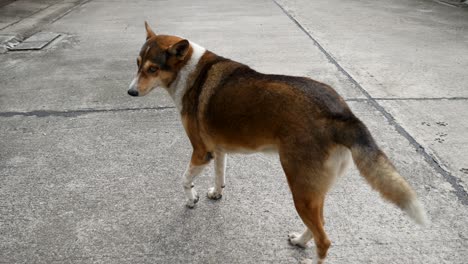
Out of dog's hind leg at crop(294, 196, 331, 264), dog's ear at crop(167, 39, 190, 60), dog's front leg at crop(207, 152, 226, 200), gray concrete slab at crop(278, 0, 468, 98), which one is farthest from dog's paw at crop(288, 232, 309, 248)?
gray concrete slab at crop(278, 0, 468, 98)

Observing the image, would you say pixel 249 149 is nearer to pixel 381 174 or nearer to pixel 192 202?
pixel 192 202

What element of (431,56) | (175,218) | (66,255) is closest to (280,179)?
(175,218)

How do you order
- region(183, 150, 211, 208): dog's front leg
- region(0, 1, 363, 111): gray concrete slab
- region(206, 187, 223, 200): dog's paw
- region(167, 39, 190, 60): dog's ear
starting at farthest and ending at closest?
region(0, 1, 363, 111): gray concrete slab
region(206, 187, 223, 200): dog's paw
region(183, 150, 211, 208): dog's front leg
region(167, 39, 190, 60): dog's ear

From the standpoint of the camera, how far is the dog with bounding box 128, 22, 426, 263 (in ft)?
6.94

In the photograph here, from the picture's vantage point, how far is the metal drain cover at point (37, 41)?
697cm

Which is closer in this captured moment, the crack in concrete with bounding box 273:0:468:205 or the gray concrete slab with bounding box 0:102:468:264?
the gray concrete slab with bounding box 0:102:468:264

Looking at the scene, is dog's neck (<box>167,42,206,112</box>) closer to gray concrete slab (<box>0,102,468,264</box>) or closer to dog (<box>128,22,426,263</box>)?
dog (<box>128,22,426,263</box>)

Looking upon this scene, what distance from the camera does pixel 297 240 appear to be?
269 centimetres

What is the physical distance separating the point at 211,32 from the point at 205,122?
5671mm

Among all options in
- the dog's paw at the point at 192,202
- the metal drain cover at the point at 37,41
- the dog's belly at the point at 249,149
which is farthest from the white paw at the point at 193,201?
the metal drain cover at the point at 37,41

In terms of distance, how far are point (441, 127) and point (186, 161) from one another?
265cm

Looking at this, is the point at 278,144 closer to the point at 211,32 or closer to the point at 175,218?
the point at 175,218

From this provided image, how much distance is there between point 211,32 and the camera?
809cm

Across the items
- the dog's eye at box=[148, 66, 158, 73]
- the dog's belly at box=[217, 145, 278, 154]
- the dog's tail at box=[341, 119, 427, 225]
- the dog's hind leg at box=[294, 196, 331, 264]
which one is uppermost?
the dog's eye at box=[148, 66, 158, 73]
